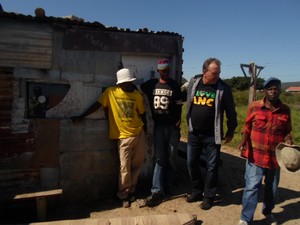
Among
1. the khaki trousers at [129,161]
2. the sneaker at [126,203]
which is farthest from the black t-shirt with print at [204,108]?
the sneaker at [126,203]

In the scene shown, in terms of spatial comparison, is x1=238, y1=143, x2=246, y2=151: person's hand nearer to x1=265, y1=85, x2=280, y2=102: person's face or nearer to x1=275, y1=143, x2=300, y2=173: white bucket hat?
x1=275, y1=143, x2=300, y2=173: white bucket hat

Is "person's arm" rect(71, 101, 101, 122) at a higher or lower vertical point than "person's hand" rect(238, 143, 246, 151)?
higher

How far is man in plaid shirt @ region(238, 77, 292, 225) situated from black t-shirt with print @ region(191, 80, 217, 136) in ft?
1.89

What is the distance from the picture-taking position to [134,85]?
16.7ft

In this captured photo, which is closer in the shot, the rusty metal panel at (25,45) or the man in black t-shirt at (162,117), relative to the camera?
the rusty metal panel at (25,45)

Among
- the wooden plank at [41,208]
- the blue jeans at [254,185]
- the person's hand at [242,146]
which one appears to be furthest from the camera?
the wooden plank at [41,208]

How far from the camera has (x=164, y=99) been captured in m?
4.80

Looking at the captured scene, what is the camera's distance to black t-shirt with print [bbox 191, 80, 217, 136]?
15.0 feet

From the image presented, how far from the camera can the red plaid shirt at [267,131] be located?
12.9ft

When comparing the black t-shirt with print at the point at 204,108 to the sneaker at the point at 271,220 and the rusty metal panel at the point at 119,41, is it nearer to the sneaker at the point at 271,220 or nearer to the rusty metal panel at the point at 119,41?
the rusty metal panel at the point at 119,41

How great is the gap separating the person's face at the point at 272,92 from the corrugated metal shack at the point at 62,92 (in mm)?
2055

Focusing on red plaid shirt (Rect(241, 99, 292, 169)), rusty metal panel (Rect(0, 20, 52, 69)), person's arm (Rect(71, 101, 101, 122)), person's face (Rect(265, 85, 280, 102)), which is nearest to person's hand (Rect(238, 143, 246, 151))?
red plaid shirt (Rect(241, 99, 292, 169))

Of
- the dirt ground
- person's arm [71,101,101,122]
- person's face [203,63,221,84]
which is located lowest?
the dirt ground

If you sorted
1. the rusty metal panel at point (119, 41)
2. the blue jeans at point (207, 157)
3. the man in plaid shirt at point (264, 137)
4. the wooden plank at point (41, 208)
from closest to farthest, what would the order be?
the man in plaid shirt at point (264, 137) < the wooden plank at point (41, 208) < the blue jeans at point (207, 157) < the rusty metal panel at point (119, 41)
